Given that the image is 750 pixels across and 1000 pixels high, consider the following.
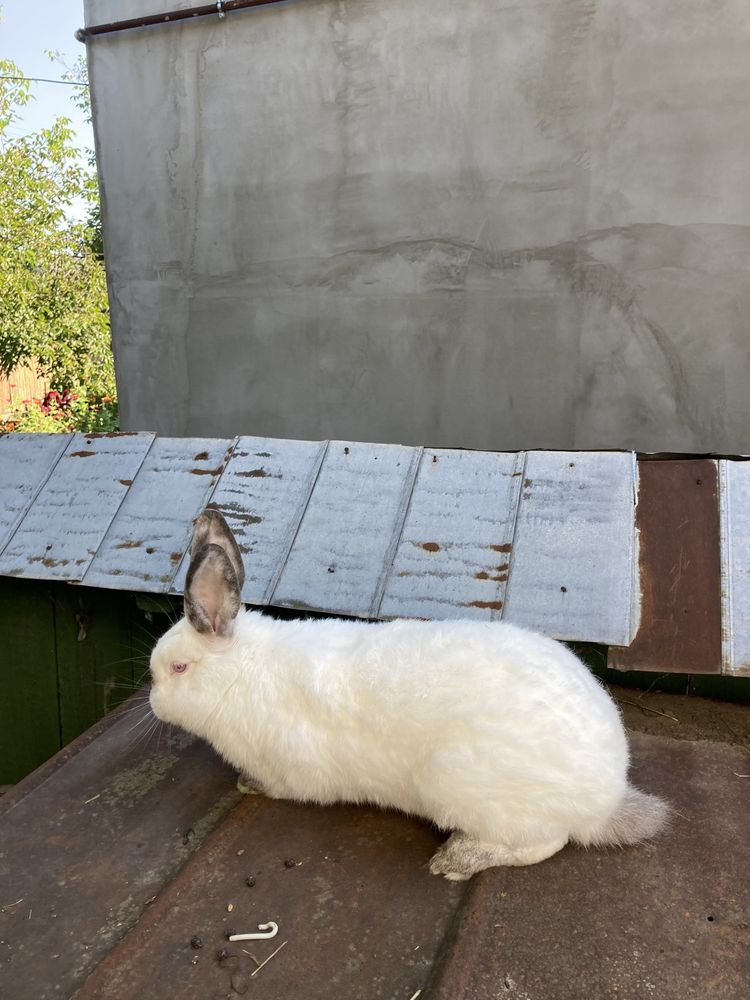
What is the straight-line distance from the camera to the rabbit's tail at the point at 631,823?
2.00m

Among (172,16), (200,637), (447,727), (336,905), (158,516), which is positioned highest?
(172,16)

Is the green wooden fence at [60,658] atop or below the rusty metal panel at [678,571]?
below

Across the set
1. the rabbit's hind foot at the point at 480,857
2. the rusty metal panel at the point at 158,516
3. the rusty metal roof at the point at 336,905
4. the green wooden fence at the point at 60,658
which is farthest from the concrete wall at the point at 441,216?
the rabbit's hind foot at the point at 480,857

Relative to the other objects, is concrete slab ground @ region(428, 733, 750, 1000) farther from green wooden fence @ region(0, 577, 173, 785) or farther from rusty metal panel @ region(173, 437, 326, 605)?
green wooden fence @ region(0, 577, 173, 785)

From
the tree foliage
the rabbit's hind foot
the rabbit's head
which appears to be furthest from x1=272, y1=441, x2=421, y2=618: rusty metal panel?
the tree foliage

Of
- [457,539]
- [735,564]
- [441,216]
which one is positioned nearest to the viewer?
[735,564]

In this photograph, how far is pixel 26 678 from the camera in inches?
173

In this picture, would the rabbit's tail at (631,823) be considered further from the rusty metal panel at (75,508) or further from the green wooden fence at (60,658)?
the green wooden fence at (60,658)

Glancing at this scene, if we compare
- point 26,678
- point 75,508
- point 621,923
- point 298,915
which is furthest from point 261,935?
point 26,678

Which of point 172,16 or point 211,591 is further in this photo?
point 172,16

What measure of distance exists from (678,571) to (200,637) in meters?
1.68

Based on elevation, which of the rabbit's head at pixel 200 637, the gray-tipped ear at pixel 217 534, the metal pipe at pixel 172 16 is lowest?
the rabbit's head at pixel 200 637

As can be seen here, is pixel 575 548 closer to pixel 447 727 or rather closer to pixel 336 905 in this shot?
pixel 447 727

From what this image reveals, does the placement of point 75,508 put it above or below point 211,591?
above
